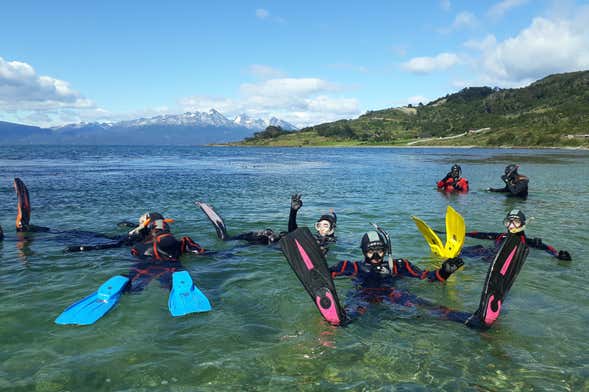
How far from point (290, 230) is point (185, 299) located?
5.00 meters

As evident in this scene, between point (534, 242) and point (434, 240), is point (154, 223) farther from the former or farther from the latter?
point (534, 242)

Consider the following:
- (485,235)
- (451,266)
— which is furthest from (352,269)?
(485,235)


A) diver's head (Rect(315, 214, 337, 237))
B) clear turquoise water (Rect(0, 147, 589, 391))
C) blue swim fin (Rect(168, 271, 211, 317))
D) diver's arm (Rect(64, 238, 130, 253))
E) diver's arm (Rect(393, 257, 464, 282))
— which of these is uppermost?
diver's head (Rect(315, 214, 337, 237))

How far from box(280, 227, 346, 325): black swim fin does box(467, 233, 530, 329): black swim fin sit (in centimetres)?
255

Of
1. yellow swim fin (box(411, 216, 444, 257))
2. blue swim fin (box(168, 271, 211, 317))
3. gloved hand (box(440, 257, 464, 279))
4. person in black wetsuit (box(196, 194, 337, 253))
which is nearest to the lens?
gloved hand (box(440, 257, 464, 279))

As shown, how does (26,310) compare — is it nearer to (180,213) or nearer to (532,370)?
(532,370)

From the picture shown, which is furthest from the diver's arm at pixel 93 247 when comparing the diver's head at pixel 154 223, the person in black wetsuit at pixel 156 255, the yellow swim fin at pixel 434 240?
the yellow swim fin at pixel 434 240

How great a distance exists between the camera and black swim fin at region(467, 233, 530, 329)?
7.24 m

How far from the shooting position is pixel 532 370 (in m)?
6.20

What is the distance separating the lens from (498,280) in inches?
286

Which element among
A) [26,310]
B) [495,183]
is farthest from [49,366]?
[495,183]

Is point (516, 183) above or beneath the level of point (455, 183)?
above

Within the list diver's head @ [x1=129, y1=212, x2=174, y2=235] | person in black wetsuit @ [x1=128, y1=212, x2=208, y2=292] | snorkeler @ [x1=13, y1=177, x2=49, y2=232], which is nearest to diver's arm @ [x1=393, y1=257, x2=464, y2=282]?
person in black wetsuit @ [x1=128, y1=212, x2=208, y2=292]

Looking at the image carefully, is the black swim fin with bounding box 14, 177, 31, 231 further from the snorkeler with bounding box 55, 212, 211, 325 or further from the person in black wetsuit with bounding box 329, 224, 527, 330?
the person in black wetsuit with bounding box 329, 224, 527, 330
